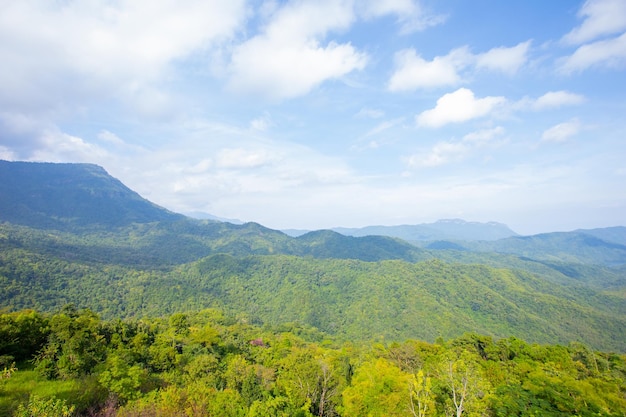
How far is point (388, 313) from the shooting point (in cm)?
14650

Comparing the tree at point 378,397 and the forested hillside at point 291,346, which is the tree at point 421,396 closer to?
the forested hillside at point 291,346

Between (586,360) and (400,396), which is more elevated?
(400,396)

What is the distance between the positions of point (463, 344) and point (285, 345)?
32.7 metres

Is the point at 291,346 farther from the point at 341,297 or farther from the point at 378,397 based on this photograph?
the point at 341,297

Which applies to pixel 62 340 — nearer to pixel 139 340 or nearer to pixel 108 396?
pixel 139 340

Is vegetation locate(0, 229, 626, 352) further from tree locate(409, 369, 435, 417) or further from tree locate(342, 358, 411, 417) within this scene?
tree locate(409, 369, 435, 417)

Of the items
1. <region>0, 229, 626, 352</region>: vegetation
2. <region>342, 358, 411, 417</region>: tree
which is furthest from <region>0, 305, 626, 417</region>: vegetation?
<region>0, 229, 626, 352</region>: vegetation

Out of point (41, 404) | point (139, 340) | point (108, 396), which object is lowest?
point (139, 340)

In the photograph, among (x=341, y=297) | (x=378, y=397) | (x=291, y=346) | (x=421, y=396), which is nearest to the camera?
(x=421, y=396)

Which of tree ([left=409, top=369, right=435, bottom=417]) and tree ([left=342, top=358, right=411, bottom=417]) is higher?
tree ([left=409, top=369, right=435, bottom=417])

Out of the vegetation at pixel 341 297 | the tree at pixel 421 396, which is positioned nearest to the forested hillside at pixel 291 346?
the tree at pixel 421 396

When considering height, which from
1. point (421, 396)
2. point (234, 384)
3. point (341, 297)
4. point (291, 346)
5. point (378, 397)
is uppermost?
point (421, 396)

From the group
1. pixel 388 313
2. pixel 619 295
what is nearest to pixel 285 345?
pixel 388 313

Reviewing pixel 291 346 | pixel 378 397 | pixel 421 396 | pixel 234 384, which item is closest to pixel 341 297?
pixel 291 346
